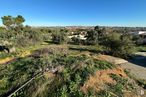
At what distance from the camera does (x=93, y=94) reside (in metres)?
7.30

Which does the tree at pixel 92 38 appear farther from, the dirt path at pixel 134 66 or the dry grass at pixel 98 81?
the dry grass at pixel 98 81

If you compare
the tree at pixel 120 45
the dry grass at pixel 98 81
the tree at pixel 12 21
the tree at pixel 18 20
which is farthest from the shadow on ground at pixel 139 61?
the tree at pixel 18 20

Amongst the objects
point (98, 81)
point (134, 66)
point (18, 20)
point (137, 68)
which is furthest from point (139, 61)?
point (18, 20)

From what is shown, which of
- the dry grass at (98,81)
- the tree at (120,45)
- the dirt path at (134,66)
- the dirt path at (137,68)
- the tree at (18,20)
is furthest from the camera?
the tree at (18,20)

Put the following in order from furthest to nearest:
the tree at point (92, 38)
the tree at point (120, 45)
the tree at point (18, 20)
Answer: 1. the tree at point (18, 20)
2. the tree at point (92, 38)
3. the tree at point (120, 45)

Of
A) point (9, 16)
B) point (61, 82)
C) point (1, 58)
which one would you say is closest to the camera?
point (61, 82)

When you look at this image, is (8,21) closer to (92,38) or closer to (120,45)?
(92,38)

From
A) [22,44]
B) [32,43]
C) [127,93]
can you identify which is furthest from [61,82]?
[32,43]

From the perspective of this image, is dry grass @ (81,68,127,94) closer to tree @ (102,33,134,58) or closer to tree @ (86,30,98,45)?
tree @ (102,33,134,58)

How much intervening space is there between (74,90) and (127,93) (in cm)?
246

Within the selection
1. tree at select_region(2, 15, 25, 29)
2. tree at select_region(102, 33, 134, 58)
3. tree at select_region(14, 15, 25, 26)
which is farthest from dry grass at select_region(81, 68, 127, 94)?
tree at select_region(14, 15, 25, 26)

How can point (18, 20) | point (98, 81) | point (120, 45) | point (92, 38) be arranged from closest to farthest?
point (98, 81), point (120, 45), point (92, 38), point (18, 20)

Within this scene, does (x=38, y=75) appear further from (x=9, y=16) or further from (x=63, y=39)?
(x=9, y=16)

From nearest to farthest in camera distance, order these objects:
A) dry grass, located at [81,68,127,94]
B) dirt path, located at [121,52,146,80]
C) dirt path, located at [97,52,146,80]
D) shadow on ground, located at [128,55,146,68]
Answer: dry grass, located at [81,68,127,94]
dirt path, located at [121,52,146,80]
dirt path, located at [97,52,146,80]
shadow on ground, located at [128,55,146,68]
